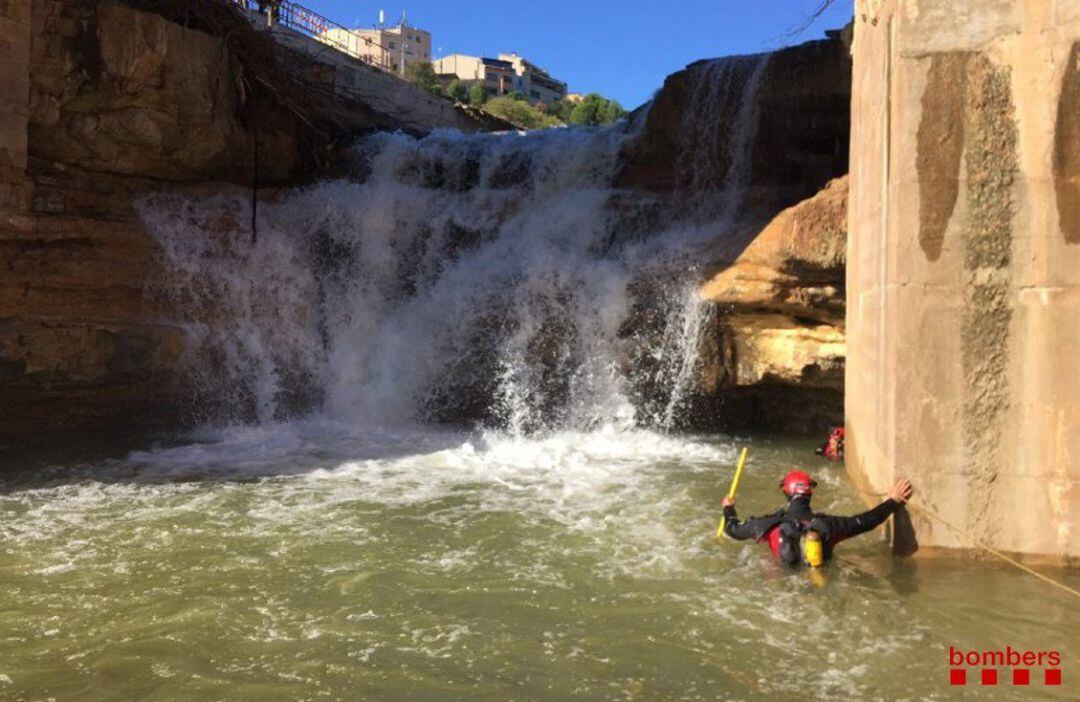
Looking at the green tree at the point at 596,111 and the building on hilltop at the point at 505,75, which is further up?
the building on hilltop at the point at 505,75

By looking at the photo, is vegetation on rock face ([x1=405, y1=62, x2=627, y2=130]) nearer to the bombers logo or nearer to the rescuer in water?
the rescuer in water

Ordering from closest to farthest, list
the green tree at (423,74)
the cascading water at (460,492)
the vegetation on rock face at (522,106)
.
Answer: the cascading water at (460,492)
the vegetation on rock face at (522,106)
the green tree at (423,74)

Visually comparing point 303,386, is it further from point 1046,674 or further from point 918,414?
point 1046,674

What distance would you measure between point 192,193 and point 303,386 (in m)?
2.96

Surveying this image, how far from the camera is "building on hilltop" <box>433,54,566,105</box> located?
3622 inches

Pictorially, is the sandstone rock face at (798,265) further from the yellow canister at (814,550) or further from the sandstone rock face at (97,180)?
the sandstone rock face at (97,180)

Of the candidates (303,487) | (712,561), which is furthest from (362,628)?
(303,487)

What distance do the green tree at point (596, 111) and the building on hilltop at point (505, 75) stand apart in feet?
97.2

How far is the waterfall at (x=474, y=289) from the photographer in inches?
393

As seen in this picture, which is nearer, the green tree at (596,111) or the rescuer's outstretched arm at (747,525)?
the rescuer's outstretched arm at (747,525)

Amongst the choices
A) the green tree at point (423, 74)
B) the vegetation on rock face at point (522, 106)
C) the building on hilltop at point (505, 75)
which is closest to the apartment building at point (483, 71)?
the building on hilltop at point (505, 75)

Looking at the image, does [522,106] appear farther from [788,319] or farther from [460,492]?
[460,492]

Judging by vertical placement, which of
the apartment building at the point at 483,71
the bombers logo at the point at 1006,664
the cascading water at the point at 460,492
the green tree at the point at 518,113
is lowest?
the bombers logo at the point at 1006,664

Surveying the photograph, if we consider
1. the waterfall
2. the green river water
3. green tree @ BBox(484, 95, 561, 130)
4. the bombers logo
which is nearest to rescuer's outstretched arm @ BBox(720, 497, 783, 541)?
the green river water
